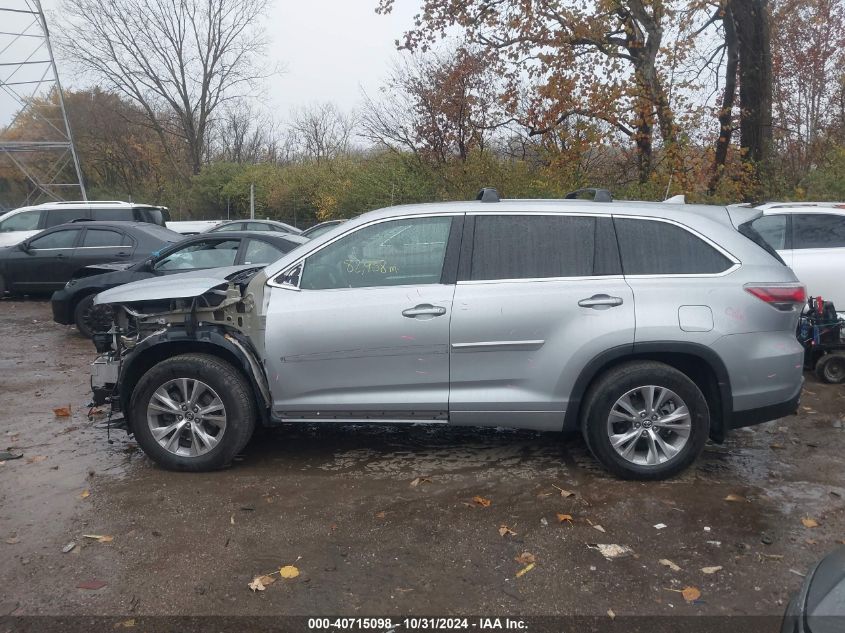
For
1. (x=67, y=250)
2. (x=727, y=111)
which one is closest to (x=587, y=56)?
(x=727, y=111)

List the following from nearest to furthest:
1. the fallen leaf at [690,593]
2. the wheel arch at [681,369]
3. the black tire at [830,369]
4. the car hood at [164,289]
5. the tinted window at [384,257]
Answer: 1. the fallen leaf at [690,593]
2. the wheel arch at [681,369]
3. the tinted window at [384,257]
4. the car hood at [164,289]
5. the black tire at [830,369]

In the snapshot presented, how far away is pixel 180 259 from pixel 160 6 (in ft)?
108

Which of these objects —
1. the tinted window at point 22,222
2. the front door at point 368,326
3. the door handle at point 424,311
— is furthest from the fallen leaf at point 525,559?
the tinted window at point 22,222

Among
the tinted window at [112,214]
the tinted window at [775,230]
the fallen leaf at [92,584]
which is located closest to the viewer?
the fallen leaf at [92,584]

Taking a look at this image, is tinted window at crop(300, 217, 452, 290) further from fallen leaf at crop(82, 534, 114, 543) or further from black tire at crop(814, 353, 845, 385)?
black tire at crop(814, 353, 845, 385)

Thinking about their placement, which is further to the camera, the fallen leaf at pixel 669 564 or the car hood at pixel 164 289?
the car hood at pixel 164 289

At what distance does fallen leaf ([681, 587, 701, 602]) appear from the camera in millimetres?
3381

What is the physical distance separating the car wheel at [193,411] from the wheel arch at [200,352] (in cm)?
7

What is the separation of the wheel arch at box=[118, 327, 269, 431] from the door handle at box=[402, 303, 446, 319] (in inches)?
43.9

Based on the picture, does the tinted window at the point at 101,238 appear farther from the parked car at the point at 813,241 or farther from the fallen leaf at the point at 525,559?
the fallen leaf at the point at 525,559

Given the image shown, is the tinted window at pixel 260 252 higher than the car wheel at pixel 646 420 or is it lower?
higher

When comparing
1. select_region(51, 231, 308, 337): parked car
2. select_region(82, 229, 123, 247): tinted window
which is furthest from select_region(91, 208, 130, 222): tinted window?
select_region(51, 231, 308, 337): parked car

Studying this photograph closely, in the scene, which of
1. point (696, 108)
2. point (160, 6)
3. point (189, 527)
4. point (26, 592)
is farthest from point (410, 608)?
point (160, 6)

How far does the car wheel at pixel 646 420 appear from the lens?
460 centimetres
